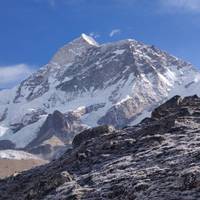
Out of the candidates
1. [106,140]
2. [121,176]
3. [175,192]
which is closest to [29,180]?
[106,140]

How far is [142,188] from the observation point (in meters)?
38.8

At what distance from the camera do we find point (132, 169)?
45.8m

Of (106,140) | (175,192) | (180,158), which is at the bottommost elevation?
(175,192)

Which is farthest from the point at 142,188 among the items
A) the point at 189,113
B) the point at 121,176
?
the point at 189,113

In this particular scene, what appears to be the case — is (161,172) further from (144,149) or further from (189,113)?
(189,113)

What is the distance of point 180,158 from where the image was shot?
4428 centimetres

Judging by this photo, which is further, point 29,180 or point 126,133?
point 126,133

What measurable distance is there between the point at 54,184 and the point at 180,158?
31.2 ft

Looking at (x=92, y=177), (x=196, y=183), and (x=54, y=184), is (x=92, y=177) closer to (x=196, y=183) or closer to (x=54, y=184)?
(x=54, y=184)

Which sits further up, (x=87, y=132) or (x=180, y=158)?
(x=87, y=132)

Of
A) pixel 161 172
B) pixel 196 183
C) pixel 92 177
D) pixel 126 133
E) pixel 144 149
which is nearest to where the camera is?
pixel 196 183

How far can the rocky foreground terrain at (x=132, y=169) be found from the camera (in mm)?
38031

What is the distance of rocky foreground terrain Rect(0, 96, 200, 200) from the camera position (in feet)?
125

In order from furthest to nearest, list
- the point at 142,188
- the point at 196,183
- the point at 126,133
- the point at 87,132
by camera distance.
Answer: the point at 87,132
the point at 126,133
the point at 142,188
the point at 196,183
